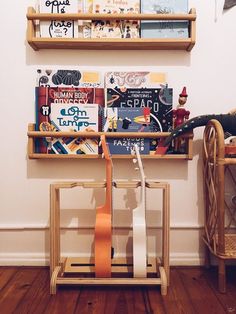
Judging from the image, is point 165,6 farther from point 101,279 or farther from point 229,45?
point 101,279

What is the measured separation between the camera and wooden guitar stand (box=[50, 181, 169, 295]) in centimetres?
119

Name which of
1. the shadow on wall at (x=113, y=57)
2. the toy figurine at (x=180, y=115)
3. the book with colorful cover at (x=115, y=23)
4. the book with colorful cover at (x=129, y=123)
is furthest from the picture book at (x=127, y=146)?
the book with colorful cover at (x=115, y=23)

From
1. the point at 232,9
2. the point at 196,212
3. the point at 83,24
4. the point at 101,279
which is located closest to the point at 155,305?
the point at 101,279

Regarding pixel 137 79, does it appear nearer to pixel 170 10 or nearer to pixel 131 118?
pixel 131 118

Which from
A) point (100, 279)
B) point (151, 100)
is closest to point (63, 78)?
point (151, 100)

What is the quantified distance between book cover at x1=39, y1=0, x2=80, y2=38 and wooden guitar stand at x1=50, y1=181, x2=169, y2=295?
66 cm

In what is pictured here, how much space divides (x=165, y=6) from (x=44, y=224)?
3.63 feet

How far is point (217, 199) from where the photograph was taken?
120 centimetres

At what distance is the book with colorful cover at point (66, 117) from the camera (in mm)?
1425

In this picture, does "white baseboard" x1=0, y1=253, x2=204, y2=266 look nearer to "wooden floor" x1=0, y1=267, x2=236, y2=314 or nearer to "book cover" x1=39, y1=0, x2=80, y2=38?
"wooden floor" x1=0, y1=267, x2=236, y2=314

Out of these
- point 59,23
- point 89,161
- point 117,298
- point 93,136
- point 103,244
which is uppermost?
point 59,23

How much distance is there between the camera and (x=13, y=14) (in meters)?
1.45

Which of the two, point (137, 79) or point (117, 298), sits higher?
point (137, 79)

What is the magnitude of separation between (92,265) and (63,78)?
0.82 meters
